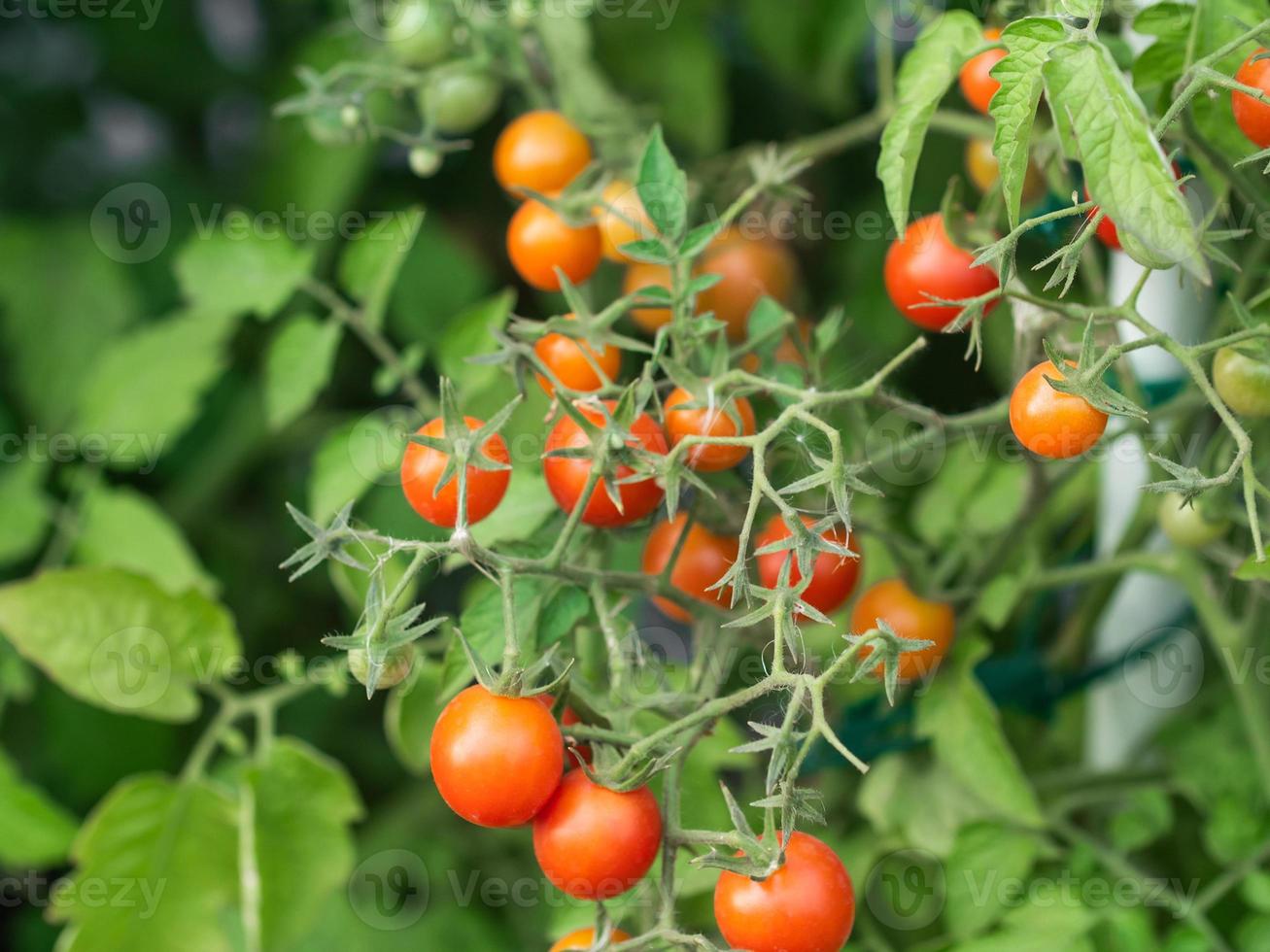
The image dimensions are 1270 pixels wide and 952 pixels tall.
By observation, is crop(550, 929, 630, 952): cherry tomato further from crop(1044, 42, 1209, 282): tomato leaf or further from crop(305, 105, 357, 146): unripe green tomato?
crop(305, 105, 357, 146): unripe green tomato

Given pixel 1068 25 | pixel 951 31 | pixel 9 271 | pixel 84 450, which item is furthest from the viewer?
pixel 9 271

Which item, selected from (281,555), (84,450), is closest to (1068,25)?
(84,450)

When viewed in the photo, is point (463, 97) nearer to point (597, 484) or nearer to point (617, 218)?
point (617, 218)

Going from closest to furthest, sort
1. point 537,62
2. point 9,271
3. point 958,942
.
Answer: point 958,942 → point 537,62 → point 9,271

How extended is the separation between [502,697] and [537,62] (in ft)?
1.62

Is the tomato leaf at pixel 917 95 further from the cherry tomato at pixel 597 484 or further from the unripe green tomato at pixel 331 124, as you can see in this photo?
the unripe green tomato at pixel 331 124

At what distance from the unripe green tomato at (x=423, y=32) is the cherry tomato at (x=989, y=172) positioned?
33 centimetres

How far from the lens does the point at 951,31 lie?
0.54 m

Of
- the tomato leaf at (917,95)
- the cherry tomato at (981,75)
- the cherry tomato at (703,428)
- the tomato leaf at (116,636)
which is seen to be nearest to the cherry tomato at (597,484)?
the cherry tomato at (703,428)

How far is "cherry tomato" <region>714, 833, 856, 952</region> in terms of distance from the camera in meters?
0.45

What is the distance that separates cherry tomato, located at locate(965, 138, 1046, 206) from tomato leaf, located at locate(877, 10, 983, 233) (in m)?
0.09

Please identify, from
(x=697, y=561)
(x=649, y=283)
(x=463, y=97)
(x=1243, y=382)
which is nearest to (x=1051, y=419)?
(x=1243, y=382)

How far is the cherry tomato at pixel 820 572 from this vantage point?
0.57m

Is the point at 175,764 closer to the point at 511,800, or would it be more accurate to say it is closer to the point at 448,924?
the point at 448,924
